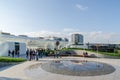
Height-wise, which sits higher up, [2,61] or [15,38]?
[15,38]

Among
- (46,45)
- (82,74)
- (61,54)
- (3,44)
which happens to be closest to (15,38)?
(3,44)

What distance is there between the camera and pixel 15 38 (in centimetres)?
4019

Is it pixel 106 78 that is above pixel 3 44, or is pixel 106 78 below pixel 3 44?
below

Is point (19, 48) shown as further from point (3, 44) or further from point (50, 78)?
point (50, 78)

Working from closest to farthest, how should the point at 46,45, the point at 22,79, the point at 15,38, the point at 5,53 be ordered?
the point at 22,79 < the point at 5,53 < the point at 15,38 < the point at 46,45

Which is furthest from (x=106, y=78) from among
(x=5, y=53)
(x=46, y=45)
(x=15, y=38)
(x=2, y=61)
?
(x=46, y=45)

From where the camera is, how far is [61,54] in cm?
3578

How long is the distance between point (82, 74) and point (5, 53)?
67.2 feet

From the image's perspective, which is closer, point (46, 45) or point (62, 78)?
point (62, 78)

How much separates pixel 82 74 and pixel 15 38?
1125 inches

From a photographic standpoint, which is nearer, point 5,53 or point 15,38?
point 5,53

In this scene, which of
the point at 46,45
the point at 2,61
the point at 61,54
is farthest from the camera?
the point at 46,45

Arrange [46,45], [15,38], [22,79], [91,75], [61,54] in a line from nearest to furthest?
[22,79], [91,75], [61,54], [15,38], [46,45]

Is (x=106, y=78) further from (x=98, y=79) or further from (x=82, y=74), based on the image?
(x=82, y=74)
